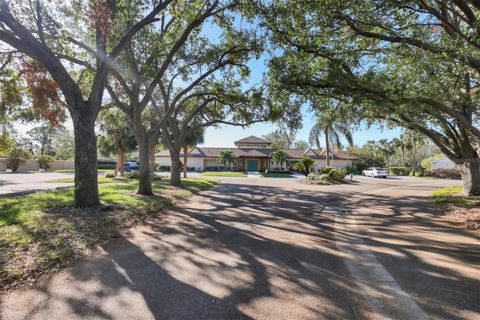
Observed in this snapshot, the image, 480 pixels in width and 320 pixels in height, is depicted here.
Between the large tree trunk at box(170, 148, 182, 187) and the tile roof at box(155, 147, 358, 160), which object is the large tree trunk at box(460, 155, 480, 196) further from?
the tile roof at box(155, 147, 358, 160)

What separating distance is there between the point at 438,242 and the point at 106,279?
6.46m

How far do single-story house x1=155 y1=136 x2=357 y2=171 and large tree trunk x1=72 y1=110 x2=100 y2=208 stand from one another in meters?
39.5

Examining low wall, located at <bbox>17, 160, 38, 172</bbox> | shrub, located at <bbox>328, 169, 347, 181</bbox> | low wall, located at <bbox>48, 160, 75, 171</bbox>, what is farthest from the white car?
low wall, located at <bbox>17, 160, 38, 172</bbox>

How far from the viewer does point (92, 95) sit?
820 cm

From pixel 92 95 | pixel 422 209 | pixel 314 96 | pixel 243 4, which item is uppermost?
pixel 243 4

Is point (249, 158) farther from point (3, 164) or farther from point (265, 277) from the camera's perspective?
point (265, 277)

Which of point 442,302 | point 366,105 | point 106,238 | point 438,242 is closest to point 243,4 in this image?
point 366,105

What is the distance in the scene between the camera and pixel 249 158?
1928 inches

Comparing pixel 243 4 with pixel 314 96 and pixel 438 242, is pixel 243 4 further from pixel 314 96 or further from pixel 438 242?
pixel 438 242

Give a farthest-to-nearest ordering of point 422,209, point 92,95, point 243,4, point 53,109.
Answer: point 53,109
point 422,209
point 243,4
point 92,95

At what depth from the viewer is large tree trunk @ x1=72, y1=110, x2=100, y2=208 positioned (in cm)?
786

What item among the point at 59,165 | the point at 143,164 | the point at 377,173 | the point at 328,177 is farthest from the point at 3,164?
the point at 377,173

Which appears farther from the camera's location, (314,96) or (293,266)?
(314,96)

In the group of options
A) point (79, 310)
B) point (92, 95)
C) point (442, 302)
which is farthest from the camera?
point (92, 95)
